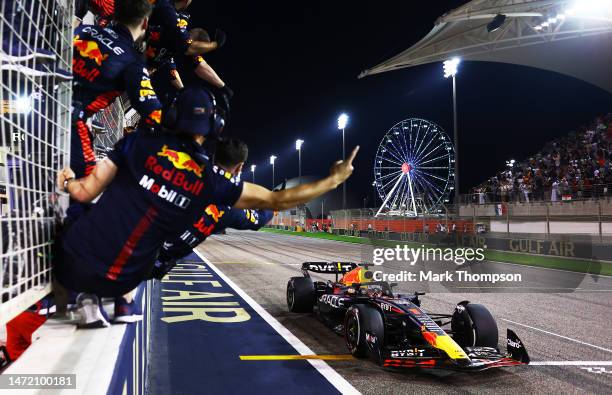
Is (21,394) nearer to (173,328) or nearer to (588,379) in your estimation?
(588,379)

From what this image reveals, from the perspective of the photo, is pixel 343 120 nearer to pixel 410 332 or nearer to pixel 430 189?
pixel 430 189

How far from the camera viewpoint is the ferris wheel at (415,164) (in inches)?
1447

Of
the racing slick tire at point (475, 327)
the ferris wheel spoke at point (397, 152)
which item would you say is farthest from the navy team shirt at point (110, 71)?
the ferris wheel spoke at point (397, 152)

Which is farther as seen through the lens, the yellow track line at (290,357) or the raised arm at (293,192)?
the yellow track line at (290,357)

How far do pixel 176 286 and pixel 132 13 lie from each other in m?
9.90

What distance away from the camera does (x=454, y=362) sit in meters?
5.14

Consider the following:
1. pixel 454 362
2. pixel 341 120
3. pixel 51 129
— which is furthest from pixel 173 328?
pixel 341 120

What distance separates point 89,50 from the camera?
2.20 metres

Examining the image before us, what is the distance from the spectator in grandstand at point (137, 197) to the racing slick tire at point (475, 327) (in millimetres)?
4909

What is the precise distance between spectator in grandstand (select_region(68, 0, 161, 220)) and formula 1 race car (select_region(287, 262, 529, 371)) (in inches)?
160

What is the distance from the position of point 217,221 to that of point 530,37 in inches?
758

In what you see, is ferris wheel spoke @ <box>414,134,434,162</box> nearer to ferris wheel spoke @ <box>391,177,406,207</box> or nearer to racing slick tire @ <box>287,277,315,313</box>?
ferris wheel spoke @ <box>391,177,406,207</box>

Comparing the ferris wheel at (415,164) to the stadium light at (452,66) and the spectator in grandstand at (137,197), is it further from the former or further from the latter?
the spectator in grandstand at (137,197)

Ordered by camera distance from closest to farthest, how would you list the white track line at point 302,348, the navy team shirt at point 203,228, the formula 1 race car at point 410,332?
1. the navy team shirt at point 203,228
2. the white track line at point 302,348
3. the formula 1 race car at point 410,332
